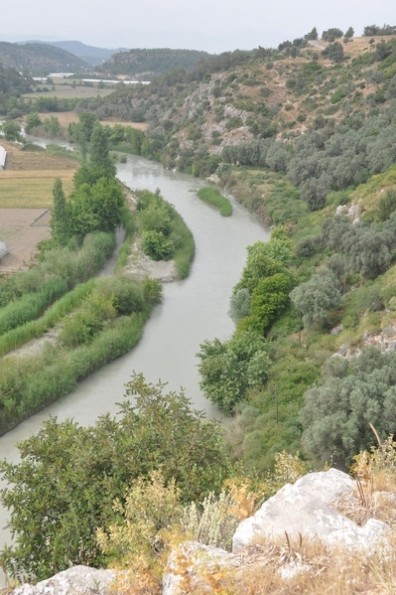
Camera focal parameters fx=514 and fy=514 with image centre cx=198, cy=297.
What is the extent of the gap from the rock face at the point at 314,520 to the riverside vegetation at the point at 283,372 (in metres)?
0.54

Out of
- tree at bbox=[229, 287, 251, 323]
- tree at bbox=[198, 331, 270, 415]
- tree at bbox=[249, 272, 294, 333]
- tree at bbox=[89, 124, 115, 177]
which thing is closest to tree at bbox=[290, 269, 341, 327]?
tree at bbox=[249, 272, 294, 333]

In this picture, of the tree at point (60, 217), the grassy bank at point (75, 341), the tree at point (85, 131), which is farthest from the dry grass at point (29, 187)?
the grassy bank at point (75, 341)

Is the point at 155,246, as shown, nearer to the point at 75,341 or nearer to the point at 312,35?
the point at 75,341

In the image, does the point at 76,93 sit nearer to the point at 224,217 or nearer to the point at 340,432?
the point at 224,217

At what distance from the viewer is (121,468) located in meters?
9.86

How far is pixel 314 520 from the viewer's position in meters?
7.08

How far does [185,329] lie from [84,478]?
17392 mm

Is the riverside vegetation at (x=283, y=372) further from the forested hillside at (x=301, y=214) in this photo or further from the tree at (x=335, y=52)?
the tree at (x=335, y=52)

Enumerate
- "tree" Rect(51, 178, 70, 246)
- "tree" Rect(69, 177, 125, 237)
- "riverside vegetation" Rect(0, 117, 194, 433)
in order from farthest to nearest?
1. "tree" Rect(69, 177, 125, 237)
2. "tree" Rect(51, 178, 70, 246)
3. "riverside vegetation" Rect(0, 117, 194, 433)

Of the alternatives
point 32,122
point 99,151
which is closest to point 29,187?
point 99,151

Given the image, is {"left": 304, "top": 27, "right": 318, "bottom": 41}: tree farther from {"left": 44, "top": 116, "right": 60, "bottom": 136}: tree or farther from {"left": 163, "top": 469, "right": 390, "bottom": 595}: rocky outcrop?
{"left": 163, "top": 469, "right": 390, "bottom": 595}: rocky outcrop

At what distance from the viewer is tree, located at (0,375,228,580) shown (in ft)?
30.8

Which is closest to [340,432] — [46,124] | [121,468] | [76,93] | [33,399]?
[121,468]

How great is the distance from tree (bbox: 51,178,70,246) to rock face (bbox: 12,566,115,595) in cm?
2801
